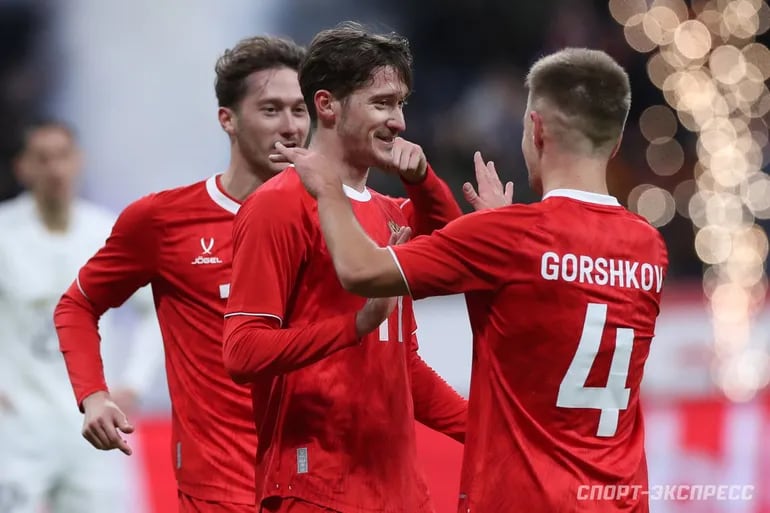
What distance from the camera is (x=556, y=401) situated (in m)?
3.42

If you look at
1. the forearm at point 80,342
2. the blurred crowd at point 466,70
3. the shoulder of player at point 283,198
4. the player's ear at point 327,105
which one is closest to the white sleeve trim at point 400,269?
the shoulder of player at point 283,198

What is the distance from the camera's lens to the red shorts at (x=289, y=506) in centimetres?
357

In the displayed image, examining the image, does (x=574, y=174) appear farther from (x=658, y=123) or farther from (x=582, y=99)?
(x=658, y=123)

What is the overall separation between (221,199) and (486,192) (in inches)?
45.2

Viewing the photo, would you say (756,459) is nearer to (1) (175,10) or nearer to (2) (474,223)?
(2) (474,223)

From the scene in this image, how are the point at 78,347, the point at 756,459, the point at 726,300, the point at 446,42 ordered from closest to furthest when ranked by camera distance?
the point at 78,347 → the point at 756,459 → the point at 726,300 → the point at 446,42

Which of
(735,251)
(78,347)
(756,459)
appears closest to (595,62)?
(78,347)

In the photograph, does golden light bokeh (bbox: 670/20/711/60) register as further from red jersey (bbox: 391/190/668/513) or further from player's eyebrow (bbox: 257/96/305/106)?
red jersey (bbox: 391/190/668/513)

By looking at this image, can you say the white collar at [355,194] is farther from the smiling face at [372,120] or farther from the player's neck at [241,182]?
the player's neck at [241,182]

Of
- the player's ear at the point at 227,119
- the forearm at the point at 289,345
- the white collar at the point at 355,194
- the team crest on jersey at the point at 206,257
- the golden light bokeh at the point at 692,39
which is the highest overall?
the golden light bokeh at the point at 692,39

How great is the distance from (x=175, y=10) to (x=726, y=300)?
19.2 feet

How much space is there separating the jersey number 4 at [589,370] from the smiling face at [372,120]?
2.66ft

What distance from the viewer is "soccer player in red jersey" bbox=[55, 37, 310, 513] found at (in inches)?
170

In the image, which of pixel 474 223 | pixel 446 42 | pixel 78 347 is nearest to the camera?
pixel 474 223
